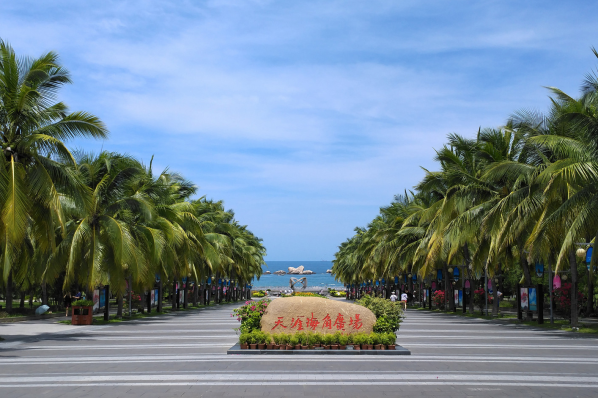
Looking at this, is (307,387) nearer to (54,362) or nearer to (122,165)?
(54,362)

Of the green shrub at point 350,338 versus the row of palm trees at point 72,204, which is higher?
the row of palm trees at point 72,204

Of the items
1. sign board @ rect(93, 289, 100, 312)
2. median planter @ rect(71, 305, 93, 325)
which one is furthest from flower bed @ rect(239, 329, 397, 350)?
sign board @ rect(93, 289, 100, 312)

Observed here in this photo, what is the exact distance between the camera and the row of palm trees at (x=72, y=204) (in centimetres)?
1791

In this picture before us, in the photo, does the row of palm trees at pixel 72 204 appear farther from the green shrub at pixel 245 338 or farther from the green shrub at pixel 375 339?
the green shrub at pixel 375 339

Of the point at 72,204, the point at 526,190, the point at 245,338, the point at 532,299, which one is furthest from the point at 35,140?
the point at 532,299

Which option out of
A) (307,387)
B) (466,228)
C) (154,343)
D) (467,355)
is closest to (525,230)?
(466,228)

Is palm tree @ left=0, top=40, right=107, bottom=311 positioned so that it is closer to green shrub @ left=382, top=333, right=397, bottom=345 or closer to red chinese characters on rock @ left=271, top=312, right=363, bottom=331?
red chinese characters on rock @ left=271, top=312, right=363, bottom=331

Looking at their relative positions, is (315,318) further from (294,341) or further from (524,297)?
(524,297)

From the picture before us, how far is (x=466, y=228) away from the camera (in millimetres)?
28328

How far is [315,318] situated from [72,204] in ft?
44.4

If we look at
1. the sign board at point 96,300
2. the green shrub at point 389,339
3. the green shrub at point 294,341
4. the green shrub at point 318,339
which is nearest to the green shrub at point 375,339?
the green shrub at point 389,339

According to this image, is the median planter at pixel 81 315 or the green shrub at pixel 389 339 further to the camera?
the median planter at pixel 81 315

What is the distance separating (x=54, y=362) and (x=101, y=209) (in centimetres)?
1382

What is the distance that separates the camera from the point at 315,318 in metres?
16.2
